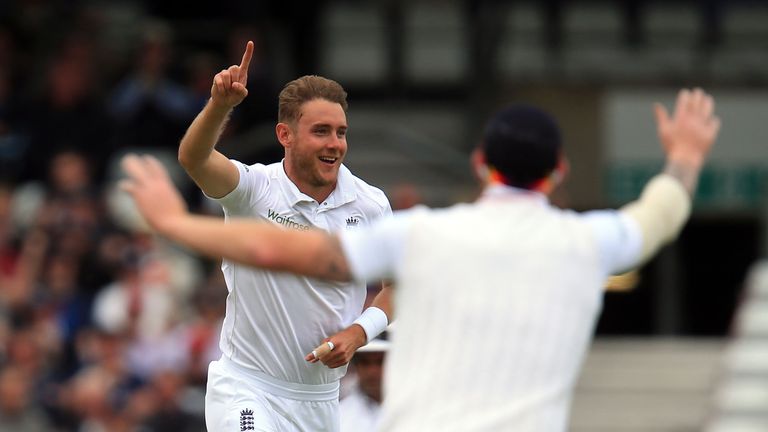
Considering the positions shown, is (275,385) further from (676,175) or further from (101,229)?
(101,229)

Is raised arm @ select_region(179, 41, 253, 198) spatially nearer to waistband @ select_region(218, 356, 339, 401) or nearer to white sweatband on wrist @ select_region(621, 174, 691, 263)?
waistband @ select_region(218, 356, 339, 401)

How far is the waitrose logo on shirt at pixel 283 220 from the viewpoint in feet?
23.9

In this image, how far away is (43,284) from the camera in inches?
616

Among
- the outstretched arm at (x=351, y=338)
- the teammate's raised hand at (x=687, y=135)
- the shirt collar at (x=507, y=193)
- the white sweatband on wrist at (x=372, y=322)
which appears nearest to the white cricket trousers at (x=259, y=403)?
the outstretched arm at (x=351, y=338)

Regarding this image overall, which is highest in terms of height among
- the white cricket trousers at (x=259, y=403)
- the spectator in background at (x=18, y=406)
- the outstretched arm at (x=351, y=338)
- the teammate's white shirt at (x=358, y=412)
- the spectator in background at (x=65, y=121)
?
the spectator in background at (x=65, y=121)

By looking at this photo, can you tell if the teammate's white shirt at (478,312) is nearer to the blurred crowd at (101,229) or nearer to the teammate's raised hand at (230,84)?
the teammate's raised hand at (230,84)

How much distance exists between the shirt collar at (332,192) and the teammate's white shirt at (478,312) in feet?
7.35

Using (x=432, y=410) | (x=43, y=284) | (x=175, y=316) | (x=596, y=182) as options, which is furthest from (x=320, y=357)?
(x=596, y=182)

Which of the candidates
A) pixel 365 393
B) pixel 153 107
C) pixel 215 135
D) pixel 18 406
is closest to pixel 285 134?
pixel 215 135

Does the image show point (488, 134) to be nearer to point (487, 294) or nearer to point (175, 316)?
point (487, 294)

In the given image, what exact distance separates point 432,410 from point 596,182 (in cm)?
1355

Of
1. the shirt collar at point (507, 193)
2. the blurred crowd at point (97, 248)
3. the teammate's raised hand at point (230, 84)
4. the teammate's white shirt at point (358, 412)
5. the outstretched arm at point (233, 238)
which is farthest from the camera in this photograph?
the blurred crowd at point (97, 248)

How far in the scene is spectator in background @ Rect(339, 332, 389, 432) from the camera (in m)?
8.20

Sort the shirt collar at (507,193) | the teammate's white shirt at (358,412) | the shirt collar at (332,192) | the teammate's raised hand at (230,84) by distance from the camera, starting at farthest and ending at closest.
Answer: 1. the teammate's white shirt at (358,412)
2. the shirt collar at (332,192)
3. the teammate's raised hand at (230,84)
4. the shirt collar at (507,193)
